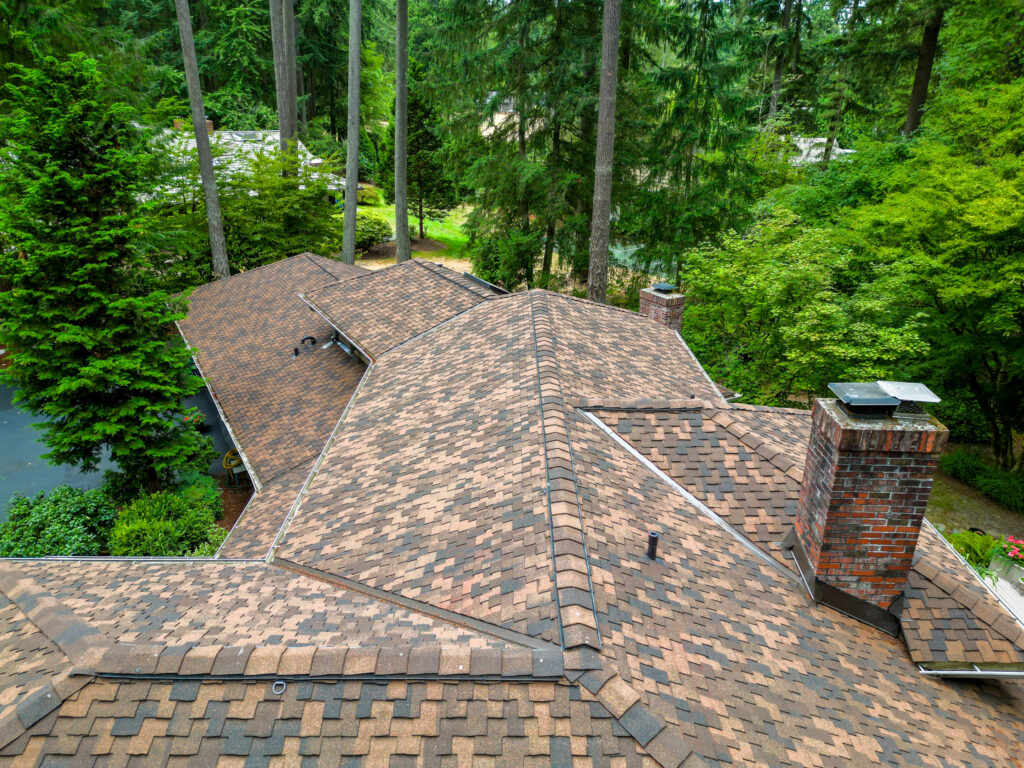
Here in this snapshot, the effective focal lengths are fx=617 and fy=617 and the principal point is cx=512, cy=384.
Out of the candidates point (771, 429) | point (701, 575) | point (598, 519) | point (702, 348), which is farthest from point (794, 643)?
point (702, 348)

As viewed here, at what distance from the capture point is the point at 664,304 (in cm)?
1497

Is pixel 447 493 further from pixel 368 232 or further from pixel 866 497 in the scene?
pixel 368 232

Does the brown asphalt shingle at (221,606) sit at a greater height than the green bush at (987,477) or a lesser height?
greater

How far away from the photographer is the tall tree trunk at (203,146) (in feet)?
77.9

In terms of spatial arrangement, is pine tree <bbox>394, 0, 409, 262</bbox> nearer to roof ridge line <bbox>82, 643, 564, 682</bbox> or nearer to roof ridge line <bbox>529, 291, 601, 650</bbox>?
roof ridge line <bbox>529, 291, 601, 650</bbox>

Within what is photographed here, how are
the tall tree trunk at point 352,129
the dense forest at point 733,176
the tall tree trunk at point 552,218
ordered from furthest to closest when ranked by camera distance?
the tall tree trunk at point 352,129 → the tall tree trunk at point 552,218 → the dense forest at point 733,176

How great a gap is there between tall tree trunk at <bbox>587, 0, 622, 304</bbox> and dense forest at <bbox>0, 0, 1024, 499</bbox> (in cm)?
50

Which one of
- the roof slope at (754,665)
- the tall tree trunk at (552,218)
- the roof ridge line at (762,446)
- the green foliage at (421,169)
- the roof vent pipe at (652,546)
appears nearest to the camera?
the roof slope at (754,665)

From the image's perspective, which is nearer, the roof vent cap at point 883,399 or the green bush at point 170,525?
the roof vent cap at point 883,399

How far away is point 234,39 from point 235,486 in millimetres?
36354

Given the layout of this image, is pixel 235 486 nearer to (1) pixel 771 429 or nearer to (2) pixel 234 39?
(1) pixel 771 429

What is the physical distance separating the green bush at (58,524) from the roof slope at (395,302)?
669cm

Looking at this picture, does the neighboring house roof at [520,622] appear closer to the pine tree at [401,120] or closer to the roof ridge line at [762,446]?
the roof ridge line at [762,446]

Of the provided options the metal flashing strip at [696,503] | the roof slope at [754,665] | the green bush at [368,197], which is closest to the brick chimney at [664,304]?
the metal flashing strip at [696,503]
